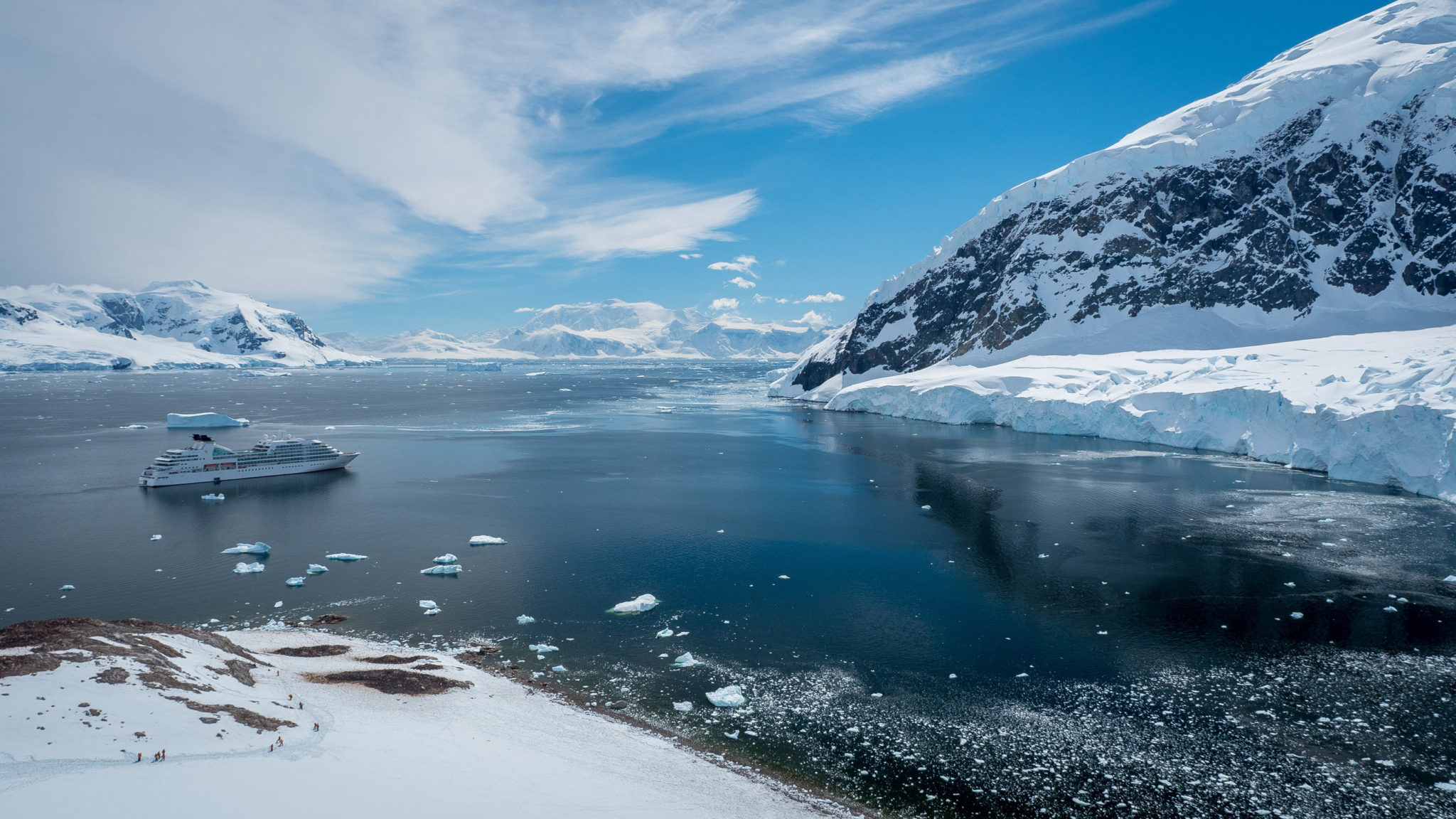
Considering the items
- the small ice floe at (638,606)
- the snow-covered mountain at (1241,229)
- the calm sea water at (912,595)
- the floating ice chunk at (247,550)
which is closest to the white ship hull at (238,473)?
the calm sea water at (912,595)

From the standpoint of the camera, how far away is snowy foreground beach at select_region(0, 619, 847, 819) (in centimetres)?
1164

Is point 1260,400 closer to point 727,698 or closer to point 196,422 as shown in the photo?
point 727,698

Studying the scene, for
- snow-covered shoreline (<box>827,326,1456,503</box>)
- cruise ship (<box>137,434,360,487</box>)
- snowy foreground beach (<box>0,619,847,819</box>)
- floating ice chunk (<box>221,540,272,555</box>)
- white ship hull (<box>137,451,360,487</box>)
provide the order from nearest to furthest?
snowy foreground beach (<box>0,619,847,819</box>), floating ice chunk (<box>221,540,272,555</box>), snow-covered shoreline (<box>827,326,1456,503</box>), white ship hull (<box>137,451,360,487</box>), cruise ship (<box>137,434,360,487</box>)

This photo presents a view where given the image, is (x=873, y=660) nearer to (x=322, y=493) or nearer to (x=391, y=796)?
(x=391, y=796)

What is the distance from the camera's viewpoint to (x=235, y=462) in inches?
2024

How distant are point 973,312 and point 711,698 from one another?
110 meters

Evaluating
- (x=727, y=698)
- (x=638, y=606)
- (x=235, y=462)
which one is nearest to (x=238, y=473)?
(x=235, y=462)

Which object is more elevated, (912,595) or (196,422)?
(196,422)

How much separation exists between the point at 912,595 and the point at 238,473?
49.0m

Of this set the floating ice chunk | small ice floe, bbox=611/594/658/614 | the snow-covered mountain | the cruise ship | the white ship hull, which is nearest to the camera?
small ice floe, bbox=611/594/658/614

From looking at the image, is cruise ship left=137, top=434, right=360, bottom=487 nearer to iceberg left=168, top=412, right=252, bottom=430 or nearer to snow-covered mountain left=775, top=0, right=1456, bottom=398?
iceberg left=168, top=412, right=252, bottom=430

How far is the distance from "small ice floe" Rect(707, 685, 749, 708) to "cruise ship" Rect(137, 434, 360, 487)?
1812 inches

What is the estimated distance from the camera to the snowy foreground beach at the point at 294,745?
11.6 meters

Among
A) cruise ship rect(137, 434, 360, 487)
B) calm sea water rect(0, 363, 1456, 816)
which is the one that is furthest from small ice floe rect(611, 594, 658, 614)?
cruise ship rect(137, 434, 360, 487)
